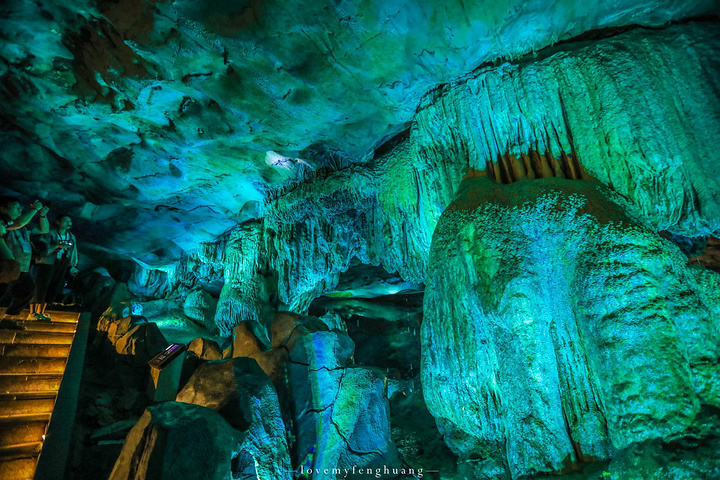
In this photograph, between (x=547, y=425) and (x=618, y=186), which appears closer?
(x=547, y=425)

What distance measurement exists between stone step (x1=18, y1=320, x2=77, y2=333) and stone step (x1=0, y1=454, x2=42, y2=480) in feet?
6.23

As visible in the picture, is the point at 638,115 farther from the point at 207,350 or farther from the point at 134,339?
the point at 134,339

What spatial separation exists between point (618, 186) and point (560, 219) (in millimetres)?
1077

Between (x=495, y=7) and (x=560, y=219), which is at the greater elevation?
(x=495, y=7)

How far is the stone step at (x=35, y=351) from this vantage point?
5441 mm

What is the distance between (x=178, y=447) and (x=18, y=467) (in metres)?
2.95

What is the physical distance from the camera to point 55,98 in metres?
6.76

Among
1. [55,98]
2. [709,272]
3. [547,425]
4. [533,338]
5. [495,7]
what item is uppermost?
[55,98]

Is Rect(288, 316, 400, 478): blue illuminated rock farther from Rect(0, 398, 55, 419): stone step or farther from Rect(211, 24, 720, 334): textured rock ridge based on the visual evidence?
Rect(0, 398, 55, 419): stone step

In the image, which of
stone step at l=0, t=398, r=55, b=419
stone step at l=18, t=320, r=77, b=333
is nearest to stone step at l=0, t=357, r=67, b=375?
stone step at l=0, t=398, r=55, b=419

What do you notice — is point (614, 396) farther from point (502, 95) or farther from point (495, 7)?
point (495, 7)

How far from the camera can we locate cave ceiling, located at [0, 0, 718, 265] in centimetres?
470

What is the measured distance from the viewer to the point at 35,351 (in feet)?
18.7

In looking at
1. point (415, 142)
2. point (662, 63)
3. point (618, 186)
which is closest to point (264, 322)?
point (415, 142)
